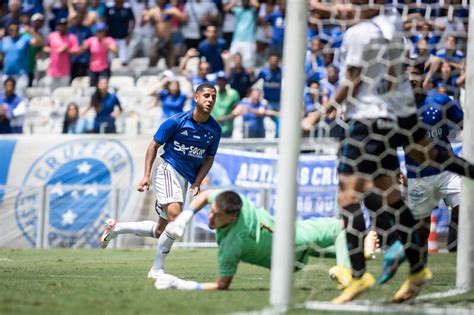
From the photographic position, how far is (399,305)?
27.7 ft

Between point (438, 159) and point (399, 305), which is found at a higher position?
point (438, 159)

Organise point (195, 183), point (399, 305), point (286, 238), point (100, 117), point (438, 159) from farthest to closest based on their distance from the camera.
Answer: point (100, 117) < point (195, 183) < point (438, 159) < point (399, 305) < point (286, 238)

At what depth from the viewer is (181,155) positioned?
11984mm

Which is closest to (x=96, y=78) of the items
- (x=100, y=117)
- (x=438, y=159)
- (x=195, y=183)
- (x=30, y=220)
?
(x=100, y=117)

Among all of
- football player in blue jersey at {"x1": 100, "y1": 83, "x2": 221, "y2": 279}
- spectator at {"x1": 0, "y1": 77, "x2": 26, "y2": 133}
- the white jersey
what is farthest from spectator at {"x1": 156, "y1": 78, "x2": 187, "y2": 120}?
the white jersey

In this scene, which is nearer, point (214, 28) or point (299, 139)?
point (299, 139)

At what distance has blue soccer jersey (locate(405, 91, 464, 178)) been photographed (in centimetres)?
1198

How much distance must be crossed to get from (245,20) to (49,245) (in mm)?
6234

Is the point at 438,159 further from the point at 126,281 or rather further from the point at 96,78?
the point at 96,78

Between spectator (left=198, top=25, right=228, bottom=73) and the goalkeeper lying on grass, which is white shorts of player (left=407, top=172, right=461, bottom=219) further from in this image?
spectator (left=198, top=25, right=228, bottom=73)

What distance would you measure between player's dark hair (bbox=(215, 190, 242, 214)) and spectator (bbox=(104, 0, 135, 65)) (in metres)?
15.7

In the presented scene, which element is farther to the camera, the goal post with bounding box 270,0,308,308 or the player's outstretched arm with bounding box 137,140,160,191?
the player's outstretched arm with bounding box 137,140,160,191

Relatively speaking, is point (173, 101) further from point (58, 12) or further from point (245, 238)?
point (245, 238)

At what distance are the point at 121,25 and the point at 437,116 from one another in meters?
13.3
